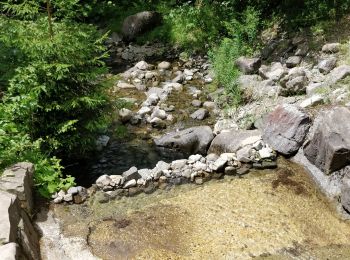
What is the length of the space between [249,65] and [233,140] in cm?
378

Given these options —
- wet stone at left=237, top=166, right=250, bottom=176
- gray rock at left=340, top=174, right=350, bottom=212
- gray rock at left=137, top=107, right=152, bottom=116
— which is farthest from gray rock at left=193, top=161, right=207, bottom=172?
gray rock at left=137, top=107, right=152, bottom=116

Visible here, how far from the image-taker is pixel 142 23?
16453 millimetres

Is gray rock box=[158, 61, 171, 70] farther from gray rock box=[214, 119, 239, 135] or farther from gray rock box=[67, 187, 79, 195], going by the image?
gray rock box=[67, 187, 79, 195]

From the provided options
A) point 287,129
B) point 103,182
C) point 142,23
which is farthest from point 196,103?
point 142,23

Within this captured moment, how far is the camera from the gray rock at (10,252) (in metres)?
4.42

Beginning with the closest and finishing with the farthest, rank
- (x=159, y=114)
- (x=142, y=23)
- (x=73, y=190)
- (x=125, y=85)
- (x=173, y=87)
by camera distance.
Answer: (x=73, y=190) < (x=159, y=114) < (x=173, y=87) < (x=125, y=85) < (x=142, y=23)

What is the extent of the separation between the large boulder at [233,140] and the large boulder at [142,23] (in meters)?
8.91

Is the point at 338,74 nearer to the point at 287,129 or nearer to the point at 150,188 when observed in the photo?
the point at 287,129

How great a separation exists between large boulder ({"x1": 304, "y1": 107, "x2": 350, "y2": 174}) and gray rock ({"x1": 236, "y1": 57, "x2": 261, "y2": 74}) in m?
4.08

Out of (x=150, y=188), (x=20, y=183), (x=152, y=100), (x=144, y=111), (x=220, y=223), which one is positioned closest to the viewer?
(x=20, y=183)

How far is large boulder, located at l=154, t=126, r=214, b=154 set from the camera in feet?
29.7

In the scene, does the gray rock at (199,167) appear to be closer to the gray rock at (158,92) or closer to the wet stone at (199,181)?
the wet stone at (199,181)

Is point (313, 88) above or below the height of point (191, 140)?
above

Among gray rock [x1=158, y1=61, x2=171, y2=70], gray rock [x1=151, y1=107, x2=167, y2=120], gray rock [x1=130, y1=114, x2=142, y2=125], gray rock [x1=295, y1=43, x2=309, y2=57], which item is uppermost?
gray rock [x1=295, y1=43, x2=309, y2=57]
